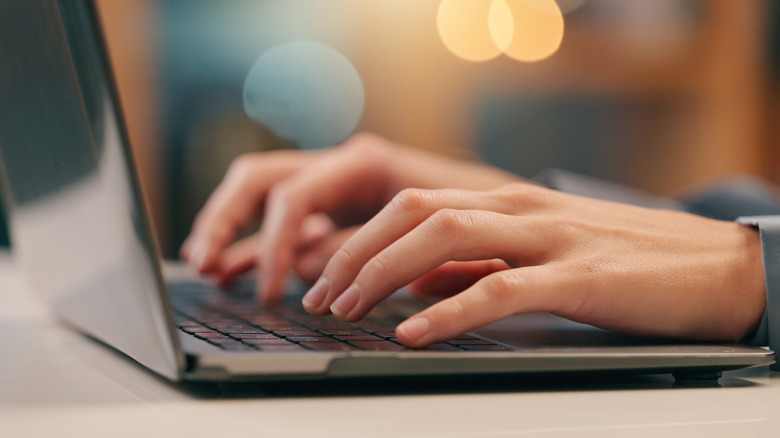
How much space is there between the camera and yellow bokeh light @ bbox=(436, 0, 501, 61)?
2.52 m

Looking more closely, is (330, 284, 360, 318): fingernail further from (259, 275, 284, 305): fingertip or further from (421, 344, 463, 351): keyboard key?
(259, 275, 284, 305): fingertip

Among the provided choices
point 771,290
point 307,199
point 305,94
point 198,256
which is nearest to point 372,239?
point 771,290

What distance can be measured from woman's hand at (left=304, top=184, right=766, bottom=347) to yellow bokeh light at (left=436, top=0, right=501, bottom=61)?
2215mm

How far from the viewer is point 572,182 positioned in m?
0.69

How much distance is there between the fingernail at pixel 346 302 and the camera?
0.36 m

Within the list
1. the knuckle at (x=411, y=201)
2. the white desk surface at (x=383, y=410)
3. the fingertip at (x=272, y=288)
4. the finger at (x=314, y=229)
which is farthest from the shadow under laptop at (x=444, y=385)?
the finger at (x=314, y=229)

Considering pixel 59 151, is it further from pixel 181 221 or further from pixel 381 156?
pixel 181 221

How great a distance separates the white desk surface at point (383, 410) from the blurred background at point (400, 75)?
223cm

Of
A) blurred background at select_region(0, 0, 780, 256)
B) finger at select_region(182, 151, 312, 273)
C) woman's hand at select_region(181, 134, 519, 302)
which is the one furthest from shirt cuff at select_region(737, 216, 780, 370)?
blurred background at select_region(0, 0, 780, 256)

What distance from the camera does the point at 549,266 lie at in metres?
0.36

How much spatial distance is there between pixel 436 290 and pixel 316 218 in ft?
1.70

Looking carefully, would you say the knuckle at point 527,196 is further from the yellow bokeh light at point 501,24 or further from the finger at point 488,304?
the yellow bokeh light at point 501,24

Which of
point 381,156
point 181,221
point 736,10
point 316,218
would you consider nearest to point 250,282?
point 316,218

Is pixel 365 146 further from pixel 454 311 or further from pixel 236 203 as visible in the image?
pixel 454 311
